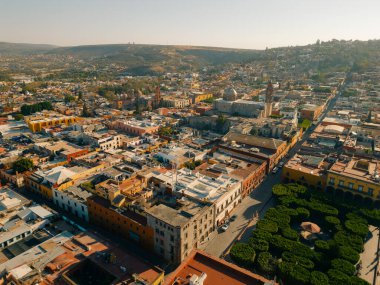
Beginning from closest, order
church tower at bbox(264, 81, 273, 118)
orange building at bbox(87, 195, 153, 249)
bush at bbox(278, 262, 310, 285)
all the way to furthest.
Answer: bush at bbox(278, 262, 310, 285), orange building at bbox(87, 195, 153, 249), church tower at bbox(264, 81, 273, 118)

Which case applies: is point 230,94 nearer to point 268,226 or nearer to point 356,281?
point 268,226

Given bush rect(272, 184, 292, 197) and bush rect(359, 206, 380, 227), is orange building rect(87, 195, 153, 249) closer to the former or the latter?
bush rect(272, 184, 292, 197)

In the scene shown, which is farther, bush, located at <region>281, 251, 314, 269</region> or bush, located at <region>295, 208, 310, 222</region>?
bush, located at <region>295, 208, 310, 222</region>

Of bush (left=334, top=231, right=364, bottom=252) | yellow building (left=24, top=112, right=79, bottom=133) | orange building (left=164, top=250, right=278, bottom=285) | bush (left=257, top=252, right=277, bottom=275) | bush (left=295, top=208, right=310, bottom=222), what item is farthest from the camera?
yellow building (left=24, top=112, right=79, bottom=133)

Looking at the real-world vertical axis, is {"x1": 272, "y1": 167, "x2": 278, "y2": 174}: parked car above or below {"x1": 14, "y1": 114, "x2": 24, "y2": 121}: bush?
below

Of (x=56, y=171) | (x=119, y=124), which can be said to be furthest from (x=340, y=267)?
(x=119, y=124)

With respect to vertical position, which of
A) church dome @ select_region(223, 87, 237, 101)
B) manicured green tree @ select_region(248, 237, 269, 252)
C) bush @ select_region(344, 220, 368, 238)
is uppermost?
church dome @ select_region(223, 87, 237, 101)

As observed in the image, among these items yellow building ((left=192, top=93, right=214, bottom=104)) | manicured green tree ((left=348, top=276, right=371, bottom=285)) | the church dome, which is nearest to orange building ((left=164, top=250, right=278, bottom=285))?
manicured green tree ((left=348, top=276, right=371, bottom=285))

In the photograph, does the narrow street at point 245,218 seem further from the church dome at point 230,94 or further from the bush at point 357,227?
the church dome at point 230,94
